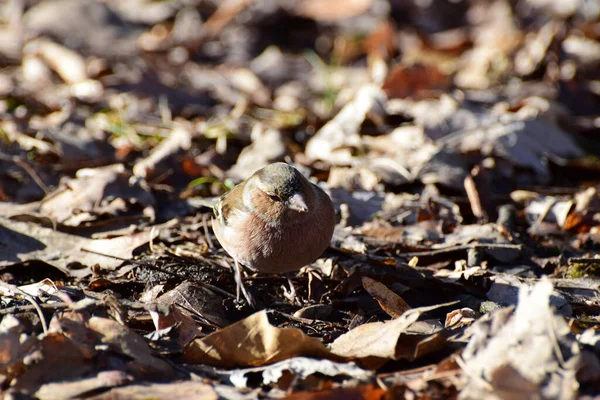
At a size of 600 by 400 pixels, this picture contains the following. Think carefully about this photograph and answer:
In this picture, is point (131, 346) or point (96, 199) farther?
point (96, 199)

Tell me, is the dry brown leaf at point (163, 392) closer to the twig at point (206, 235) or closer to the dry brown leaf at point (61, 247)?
the dry brown leaf at point (61, 247)

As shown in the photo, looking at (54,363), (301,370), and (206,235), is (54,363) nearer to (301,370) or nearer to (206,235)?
(301,370)

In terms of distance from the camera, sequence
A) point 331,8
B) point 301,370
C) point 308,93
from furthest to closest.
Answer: point 331,8
point 308,93
point 301,370

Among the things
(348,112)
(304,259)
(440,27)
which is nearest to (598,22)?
(440,27)

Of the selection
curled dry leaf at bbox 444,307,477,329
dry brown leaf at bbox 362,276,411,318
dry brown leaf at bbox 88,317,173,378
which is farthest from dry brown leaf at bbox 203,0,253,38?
dry brown leaf at bbox 88,317,173,378

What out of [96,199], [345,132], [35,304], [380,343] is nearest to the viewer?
[380,343]

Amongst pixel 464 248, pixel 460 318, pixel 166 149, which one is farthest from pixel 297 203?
pixel 166 149

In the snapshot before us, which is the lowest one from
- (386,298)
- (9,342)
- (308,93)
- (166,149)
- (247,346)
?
(308,93)
